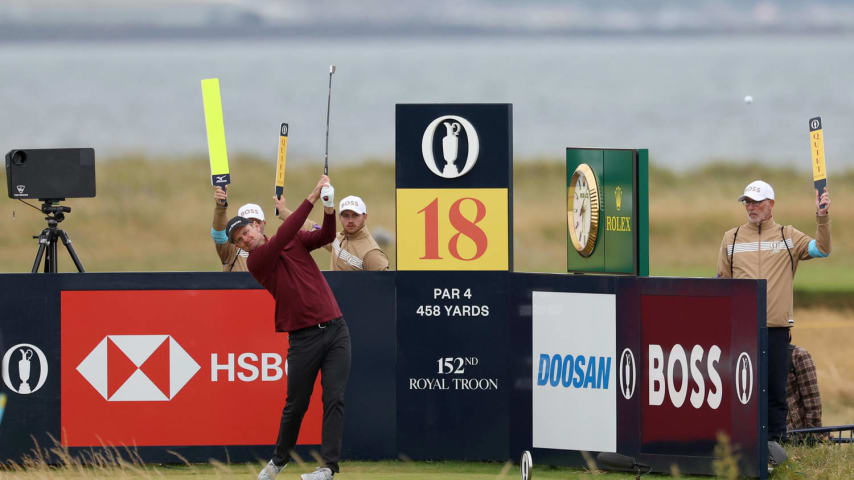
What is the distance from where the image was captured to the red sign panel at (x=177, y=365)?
35.0 feet

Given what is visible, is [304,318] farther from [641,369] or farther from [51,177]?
[51,177]

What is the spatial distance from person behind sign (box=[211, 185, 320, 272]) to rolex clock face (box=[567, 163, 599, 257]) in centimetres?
191

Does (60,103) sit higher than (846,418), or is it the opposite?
(60,103)

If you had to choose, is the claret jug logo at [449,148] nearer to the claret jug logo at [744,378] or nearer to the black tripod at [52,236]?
the claret jug logo at [744,378]

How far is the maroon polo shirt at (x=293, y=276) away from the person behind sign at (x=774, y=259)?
3073 millimetres

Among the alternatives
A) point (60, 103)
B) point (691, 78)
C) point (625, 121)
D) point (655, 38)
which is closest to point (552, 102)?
point (625, 121)

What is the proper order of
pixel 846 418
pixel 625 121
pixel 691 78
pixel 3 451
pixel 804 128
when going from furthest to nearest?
pixel 691 78
pixel 625 121
pixel 804 128
pixel 846 418
pixel 3 451

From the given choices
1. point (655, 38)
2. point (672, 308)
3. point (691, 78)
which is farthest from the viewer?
point (655, 38)

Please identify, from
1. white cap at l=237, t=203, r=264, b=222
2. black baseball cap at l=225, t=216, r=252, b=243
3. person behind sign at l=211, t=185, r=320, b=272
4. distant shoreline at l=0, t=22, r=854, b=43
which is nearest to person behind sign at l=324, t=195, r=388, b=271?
person behind sign at l=211, t=185, r=320, b=272

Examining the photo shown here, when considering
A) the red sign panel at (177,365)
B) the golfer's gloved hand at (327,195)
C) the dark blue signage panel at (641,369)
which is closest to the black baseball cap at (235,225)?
the golfer's gloved hand at (327,195)

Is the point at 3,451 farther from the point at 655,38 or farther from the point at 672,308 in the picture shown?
the point at 655,38

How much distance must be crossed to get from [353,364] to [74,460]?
2.12 metres

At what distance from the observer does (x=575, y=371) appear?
34.1 feet

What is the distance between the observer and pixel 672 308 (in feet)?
32.7
